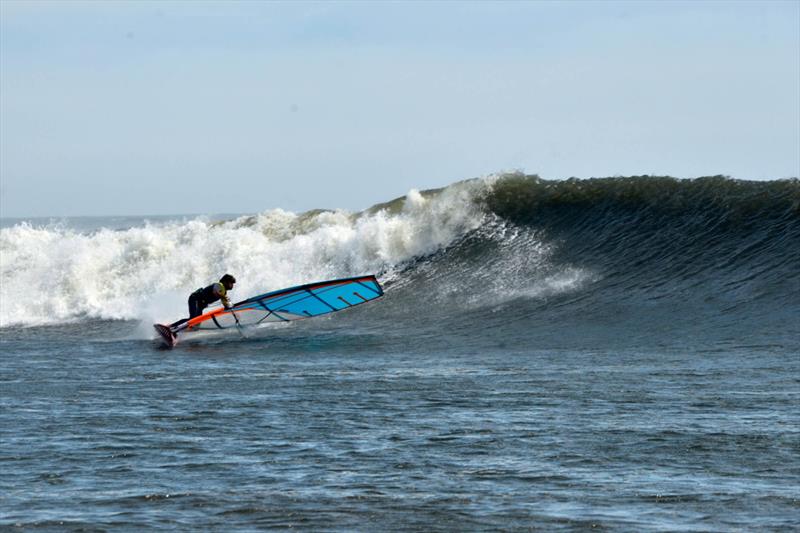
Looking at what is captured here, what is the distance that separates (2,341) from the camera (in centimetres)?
1784

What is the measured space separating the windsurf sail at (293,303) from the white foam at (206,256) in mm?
2931

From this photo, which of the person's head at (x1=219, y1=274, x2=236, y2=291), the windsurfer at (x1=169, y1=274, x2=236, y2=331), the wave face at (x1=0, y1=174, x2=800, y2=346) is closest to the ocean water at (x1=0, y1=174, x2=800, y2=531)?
the wave face at (x1=0, y1=174, x2=800, y2=346)

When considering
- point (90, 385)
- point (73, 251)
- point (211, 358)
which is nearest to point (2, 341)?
point (211, 358)

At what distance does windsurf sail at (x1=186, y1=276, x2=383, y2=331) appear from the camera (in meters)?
17.0

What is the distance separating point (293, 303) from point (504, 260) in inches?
185

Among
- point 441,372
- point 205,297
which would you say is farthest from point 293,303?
point 441,372

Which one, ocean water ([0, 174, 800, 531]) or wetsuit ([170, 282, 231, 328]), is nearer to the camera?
ocean water ([0, 174, 800, 531])

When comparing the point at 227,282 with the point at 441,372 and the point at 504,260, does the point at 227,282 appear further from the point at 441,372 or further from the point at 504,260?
the point at 504,260

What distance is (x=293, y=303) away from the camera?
1739cm

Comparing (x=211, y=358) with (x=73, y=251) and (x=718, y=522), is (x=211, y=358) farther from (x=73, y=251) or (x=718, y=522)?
(x=73, y=251)

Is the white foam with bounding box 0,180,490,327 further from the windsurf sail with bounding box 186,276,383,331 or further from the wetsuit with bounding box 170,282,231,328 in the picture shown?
the windsurf sail with bounding box 186,276,383,331

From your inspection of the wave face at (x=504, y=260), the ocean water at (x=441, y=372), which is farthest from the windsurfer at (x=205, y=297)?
the wave face at (x=504, y=260)

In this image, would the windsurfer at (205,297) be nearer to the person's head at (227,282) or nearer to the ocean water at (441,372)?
the person's head at (227,282)

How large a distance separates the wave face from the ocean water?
0.20 ft
